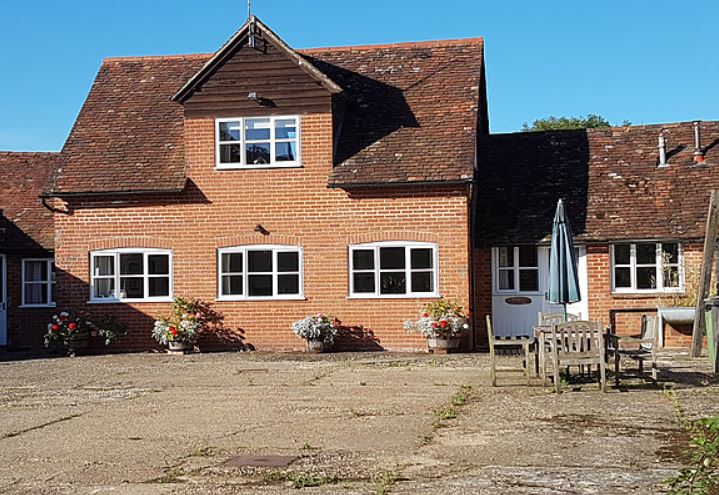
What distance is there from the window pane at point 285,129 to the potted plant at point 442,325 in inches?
196

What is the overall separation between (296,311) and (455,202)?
4.28m

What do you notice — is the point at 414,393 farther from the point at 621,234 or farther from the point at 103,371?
the point at 621,234

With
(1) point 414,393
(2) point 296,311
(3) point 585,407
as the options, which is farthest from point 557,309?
(3) point 585,407

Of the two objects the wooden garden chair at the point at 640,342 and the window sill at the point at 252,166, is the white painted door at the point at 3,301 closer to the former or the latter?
the window sill at the point at 252,166

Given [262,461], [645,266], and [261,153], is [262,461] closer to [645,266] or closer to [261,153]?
[261,153]

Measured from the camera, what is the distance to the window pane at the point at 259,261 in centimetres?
2341

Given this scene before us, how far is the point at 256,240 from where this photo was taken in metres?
23.4

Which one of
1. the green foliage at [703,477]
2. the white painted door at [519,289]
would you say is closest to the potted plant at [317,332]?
the white painted door at [519,289]

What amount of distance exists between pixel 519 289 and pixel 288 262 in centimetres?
527

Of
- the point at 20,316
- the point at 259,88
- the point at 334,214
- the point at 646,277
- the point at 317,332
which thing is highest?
the point at 259,88

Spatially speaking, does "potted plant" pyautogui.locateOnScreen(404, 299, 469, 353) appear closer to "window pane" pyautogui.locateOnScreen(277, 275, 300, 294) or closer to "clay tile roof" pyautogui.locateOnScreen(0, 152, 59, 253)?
"window pane" pyautogui.locateOnScreen(277, 275, 300, 294)

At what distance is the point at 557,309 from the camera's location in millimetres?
23656

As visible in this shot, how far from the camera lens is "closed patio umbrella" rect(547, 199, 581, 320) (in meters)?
16.8

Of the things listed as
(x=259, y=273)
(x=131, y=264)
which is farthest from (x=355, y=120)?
(x=131, y=264)
